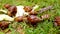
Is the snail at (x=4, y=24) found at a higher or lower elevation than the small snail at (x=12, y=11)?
lower

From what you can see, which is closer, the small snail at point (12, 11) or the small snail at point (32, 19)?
the small snail at point (32, 19)

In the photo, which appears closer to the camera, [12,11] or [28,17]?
[28,17]

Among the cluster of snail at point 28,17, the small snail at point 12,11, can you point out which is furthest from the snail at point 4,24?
the small snail at point 12,11

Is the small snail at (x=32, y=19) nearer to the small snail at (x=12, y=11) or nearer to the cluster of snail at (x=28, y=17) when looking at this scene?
the cluster of snail at (x=28, y=17)

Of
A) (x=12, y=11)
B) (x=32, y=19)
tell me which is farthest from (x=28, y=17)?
(x=12, y=11)

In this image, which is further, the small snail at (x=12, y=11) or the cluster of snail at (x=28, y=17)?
the small snail at (x=12, y=11)

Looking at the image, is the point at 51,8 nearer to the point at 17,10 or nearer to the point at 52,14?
the point at 52,14

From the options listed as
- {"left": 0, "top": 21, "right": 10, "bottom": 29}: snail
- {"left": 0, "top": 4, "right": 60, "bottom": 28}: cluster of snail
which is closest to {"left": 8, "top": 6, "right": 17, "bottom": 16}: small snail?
{"left": 0, "top": 4, "right": 60, "bottom": 28}: cluster of snail

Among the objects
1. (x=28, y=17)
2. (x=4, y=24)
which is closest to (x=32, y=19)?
(x=28, y=17)

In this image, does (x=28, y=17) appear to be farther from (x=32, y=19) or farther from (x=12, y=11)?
(x=12, y=11)

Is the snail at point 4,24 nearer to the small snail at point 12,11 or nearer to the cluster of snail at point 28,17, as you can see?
the cluster of snail at point 28,17

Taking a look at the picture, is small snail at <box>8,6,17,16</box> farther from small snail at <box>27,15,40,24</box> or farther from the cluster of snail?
small snail at <box>27,15,40,24</box>
